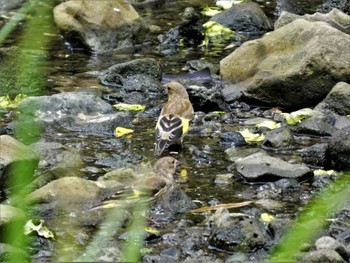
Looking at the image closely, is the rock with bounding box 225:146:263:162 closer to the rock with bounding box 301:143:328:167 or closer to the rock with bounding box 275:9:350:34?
the rock with bounding box 301:143:328:167

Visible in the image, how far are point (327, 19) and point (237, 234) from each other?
7577 mm

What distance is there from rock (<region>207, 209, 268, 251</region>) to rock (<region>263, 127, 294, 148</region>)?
287 centimetres

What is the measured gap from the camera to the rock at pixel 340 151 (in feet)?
28.9

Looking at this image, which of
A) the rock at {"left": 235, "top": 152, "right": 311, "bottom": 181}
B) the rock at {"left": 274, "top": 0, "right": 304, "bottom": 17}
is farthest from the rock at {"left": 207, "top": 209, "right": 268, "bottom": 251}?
the rock at {"left": 274, "top": 0, "right": 304, "bottom": 17}

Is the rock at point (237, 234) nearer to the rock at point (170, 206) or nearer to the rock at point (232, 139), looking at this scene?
the rock at point (170, 206)

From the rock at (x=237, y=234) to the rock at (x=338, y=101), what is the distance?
13.5 ft

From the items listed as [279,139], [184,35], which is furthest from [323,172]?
[184,35]

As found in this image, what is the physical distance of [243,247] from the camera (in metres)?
6.76

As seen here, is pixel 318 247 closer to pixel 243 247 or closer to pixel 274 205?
pixel 243 247

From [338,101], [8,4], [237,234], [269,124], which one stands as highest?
[237,234]

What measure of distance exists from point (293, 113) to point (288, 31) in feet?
6.16

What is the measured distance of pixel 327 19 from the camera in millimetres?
13727

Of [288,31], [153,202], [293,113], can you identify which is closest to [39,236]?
[153,202]

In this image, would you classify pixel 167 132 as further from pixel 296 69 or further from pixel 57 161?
pixel 296 69
